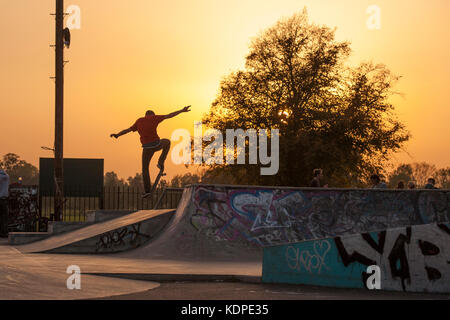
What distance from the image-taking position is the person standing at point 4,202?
67.2 feet

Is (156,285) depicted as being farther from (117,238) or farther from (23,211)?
(23,211)

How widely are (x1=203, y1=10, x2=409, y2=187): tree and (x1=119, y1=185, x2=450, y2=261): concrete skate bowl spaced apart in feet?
73.7

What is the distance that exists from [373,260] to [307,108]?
33.1 metres

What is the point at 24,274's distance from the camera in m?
10.3

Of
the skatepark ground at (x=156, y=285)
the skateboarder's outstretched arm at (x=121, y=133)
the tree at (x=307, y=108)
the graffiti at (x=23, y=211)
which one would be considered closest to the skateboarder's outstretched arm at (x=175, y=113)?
the skateboarder's outstretched arm at (x=121, y=133)

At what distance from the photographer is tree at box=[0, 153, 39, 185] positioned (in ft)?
575

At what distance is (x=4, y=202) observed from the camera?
2156cm

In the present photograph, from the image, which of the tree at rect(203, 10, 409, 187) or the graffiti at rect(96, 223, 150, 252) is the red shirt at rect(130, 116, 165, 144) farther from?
the tree at rect(203, 10, 409, 187)

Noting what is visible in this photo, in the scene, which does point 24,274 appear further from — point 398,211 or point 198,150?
point 198,150

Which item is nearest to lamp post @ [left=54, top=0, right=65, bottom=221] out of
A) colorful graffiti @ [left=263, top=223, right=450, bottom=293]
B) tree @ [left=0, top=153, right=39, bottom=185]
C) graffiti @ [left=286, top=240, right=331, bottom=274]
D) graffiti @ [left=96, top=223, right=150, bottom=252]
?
graffiti @ [left=96, top=223, right=150, bottom=252]

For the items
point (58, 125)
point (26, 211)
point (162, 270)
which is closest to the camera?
point (162, 270)

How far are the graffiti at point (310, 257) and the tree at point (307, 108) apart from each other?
3010 cm
